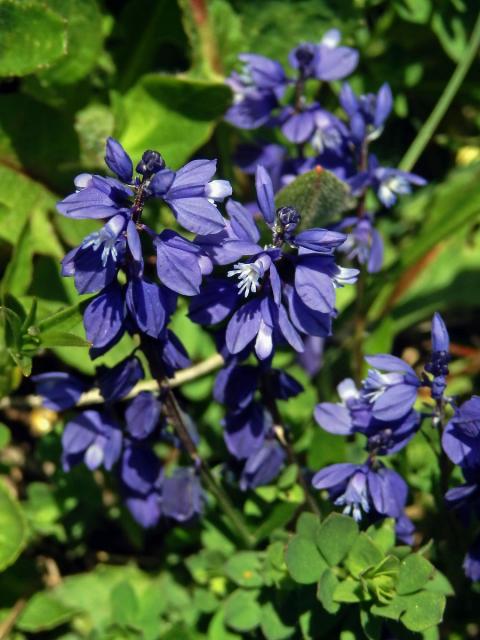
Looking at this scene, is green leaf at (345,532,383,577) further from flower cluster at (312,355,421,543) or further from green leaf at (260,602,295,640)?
green leaf at (260,602,295,640)

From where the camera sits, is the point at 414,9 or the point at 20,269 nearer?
the point at 20,269

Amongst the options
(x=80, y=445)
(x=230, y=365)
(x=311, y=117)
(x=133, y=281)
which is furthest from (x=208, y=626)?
(x=311, y=117)

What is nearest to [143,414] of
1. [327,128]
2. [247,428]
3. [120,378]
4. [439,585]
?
[120,378]

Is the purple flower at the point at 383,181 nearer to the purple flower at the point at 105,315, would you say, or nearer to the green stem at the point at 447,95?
the green stem at the point at 447,95

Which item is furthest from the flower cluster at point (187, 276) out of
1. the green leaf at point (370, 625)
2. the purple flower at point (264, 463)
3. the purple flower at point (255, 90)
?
the purple flower at point (255, 90)

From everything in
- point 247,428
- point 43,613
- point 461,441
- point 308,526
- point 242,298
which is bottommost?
point 43,613

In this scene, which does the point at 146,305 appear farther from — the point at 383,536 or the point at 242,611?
the point at 242,611

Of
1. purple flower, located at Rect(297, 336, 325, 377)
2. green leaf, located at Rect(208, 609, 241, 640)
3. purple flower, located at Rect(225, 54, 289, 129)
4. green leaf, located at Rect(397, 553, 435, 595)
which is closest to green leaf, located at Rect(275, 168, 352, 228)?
purple flower, located at Rect(225, 54, 289, 129)
